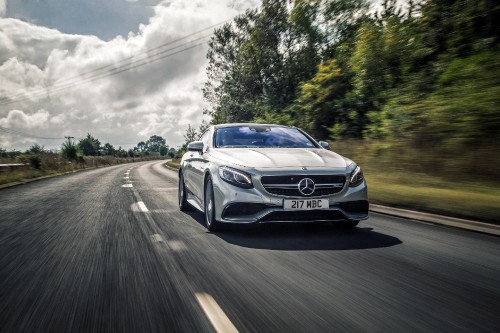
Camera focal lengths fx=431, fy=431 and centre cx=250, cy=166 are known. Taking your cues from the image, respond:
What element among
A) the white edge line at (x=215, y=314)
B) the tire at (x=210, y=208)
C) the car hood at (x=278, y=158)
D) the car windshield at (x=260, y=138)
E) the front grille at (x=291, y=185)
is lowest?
the white edge line at (x=215, y=314)

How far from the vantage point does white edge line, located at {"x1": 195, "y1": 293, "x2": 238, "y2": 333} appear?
8.60 feet

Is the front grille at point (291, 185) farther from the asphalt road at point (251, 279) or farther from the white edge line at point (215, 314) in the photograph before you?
the white edge line at point (215, 314)

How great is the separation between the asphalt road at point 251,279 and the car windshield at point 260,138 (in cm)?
136

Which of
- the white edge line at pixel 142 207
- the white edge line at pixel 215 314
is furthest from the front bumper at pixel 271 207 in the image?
the white edge line at pixel 142 207

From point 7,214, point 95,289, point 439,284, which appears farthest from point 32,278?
point 7,214

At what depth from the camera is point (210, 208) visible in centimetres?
602

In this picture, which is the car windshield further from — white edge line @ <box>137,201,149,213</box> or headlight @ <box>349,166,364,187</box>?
white edge line @ <box>137,201,149,213</box>

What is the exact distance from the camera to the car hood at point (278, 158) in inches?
218

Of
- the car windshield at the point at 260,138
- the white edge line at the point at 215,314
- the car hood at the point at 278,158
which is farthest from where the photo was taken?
the car windshield at the point at 260,138

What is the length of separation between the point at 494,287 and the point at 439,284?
0.40 m

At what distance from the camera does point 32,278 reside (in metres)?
3.87

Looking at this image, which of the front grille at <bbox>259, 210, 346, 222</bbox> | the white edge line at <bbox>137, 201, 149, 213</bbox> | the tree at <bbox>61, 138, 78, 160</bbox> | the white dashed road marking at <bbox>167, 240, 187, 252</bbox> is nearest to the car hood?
the front grille at <bbox>259, 210, 346, 222</bbox>

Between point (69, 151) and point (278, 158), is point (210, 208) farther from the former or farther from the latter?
point (69, 151)

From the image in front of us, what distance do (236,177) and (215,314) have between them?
273 cm
